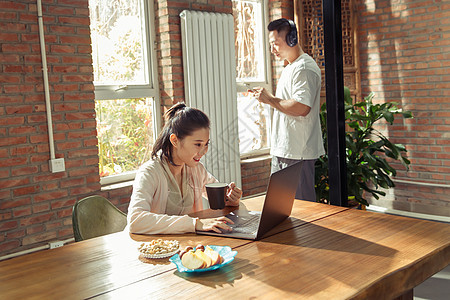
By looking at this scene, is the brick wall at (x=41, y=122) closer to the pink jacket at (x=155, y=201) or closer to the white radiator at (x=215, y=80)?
the white radiator at (x=215, y=80)

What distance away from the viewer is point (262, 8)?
4957 millimetres

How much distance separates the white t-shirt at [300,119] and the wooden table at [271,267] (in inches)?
55.4

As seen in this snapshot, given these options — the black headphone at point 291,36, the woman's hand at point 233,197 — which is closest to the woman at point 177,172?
the woman's hand at point 233,197

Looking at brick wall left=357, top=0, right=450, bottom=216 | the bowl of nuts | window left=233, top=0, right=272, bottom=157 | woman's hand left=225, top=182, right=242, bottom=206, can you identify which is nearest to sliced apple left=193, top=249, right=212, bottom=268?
the bowl of nuts

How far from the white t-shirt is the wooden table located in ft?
4.62

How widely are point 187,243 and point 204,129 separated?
62 cm

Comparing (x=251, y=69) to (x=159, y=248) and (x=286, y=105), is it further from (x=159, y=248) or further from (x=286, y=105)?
(x=159, y=248)

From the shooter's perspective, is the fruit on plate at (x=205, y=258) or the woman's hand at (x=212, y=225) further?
the woman's hand at (x=212, y=225)

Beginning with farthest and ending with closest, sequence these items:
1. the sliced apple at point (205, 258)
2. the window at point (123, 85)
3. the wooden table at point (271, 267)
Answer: the window at point (123, 85) → the sliced apple at point (205, 258) → the wooden table at point (271, 267)

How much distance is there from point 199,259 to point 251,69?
149 inches

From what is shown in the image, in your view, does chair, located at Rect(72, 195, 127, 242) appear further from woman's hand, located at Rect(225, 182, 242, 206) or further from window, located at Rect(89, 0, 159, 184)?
window, located at Rect(89, 0, 159, 184)

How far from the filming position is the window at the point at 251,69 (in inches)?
→ 186

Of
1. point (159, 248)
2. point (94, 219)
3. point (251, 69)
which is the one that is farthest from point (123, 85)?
point (159, 248)

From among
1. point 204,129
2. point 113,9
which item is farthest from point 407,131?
point 204,129
